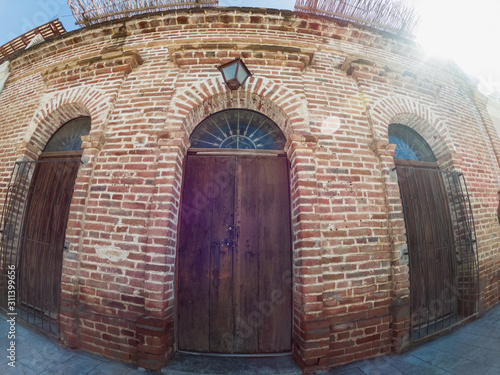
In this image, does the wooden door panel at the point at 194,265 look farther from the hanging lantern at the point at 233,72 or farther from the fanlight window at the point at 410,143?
the fanlight window at the point at 410,143

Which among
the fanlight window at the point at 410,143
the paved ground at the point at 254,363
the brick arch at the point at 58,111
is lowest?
the paved ground at the point at 254,363

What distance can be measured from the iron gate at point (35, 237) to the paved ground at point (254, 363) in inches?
20.3

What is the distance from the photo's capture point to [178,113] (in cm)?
268

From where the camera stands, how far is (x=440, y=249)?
3.04 m

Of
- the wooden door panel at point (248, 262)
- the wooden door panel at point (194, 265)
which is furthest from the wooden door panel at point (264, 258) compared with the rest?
the wooden door panel at point (194, 265)

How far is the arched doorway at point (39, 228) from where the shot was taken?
282 centimetres

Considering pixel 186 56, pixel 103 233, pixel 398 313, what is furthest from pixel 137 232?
pixel 398 313

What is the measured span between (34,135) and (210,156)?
3144 millimetres

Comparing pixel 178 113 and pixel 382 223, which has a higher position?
pixel 178 113

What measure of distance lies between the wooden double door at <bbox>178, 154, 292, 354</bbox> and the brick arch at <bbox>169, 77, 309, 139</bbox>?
0.75 metres

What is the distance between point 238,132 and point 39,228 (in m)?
3.31

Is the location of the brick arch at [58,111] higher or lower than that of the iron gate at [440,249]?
higher

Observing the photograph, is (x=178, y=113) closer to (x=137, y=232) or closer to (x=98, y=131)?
(x=98, y=131)

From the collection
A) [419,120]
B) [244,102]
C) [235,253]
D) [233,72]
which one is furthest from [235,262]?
[419,120]
